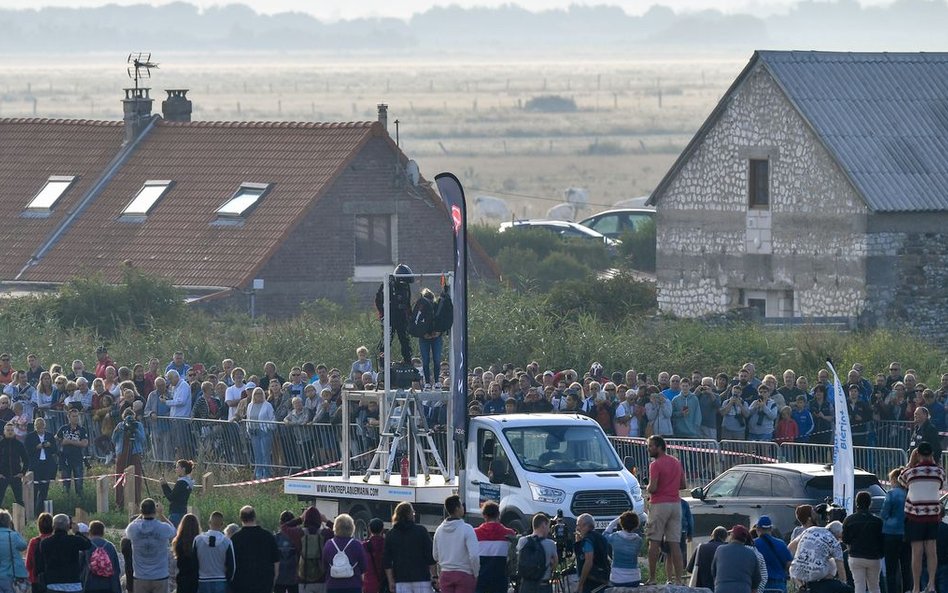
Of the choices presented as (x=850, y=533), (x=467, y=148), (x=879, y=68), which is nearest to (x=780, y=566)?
(x=850, y=533)

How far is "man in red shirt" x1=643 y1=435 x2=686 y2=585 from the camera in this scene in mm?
21656

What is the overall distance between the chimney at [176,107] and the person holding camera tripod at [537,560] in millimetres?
33882

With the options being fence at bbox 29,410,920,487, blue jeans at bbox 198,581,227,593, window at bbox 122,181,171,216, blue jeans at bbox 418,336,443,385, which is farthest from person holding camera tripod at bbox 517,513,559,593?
window at bbox 122,181,171,216

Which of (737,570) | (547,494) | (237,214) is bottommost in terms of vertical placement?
(737,570)

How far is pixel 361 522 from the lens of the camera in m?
23.5

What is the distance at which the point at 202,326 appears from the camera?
39.5 metres

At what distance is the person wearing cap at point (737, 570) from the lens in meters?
18.9

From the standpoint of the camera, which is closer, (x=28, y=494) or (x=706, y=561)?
(x=706, y=561)

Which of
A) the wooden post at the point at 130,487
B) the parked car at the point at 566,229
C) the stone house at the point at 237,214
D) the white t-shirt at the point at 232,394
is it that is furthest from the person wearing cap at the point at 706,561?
the parked car at the point at 566,229

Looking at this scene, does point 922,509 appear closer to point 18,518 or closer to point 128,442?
→ point 18,518

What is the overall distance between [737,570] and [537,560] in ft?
5.86

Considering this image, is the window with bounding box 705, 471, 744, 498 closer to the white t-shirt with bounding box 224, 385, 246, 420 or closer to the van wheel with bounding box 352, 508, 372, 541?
the van wheel with bounding box 352, 508, 372, 541

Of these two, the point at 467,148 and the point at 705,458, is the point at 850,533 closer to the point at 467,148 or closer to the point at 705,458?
the point at 705,458

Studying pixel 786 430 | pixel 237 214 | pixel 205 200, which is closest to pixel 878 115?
pixel 237 214
